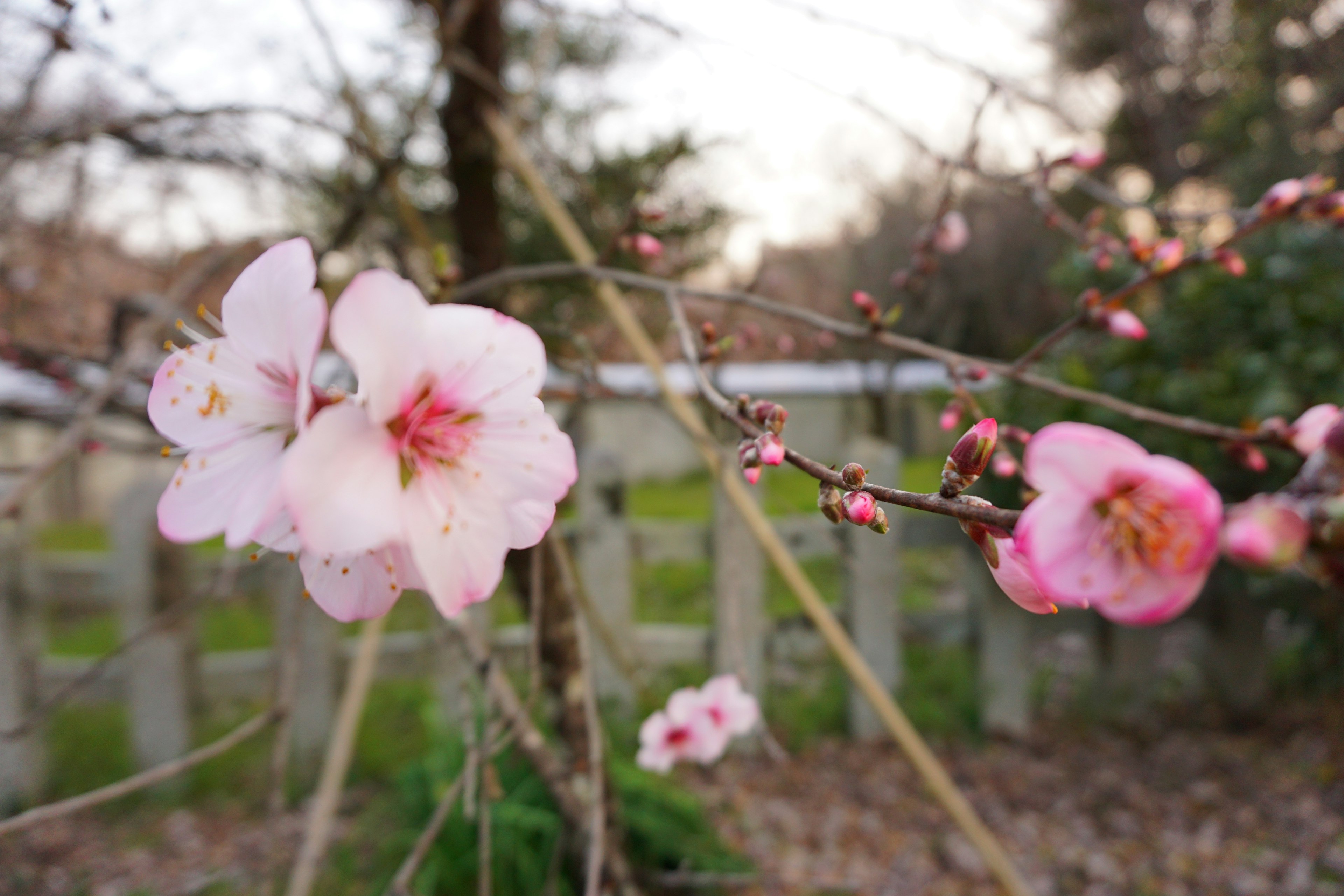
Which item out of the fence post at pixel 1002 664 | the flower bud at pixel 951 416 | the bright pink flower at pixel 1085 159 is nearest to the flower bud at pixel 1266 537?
the flower bud at pixel 951 416

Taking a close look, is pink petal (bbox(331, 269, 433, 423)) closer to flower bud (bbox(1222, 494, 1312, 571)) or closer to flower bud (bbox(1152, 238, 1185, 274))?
→ flower bud (bbox(1222, 494, 1312, 571))

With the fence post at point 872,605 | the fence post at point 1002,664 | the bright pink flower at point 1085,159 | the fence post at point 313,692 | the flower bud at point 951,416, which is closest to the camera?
the flower bud at point 951,416

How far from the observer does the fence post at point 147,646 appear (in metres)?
2.70

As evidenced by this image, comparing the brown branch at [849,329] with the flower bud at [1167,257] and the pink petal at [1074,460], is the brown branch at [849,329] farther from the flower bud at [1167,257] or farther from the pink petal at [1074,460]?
the pink petal at [1074,460]

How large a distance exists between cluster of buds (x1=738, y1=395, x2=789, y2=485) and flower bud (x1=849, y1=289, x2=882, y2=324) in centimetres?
45

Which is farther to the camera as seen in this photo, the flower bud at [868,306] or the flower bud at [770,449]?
the flower bud at [868,306]

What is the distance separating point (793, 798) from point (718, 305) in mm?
2266

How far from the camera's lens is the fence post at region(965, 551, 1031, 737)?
9.84 feet

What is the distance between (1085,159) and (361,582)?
1.21m

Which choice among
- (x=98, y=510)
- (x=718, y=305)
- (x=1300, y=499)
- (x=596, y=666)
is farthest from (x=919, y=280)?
(x=98, y=510)

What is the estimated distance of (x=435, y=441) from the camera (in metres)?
0.49

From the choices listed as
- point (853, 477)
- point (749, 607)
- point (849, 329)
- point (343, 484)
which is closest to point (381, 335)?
point (343, 484)

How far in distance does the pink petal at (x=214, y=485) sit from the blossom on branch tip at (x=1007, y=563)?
440 mm

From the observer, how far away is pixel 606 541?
9.26 feet
